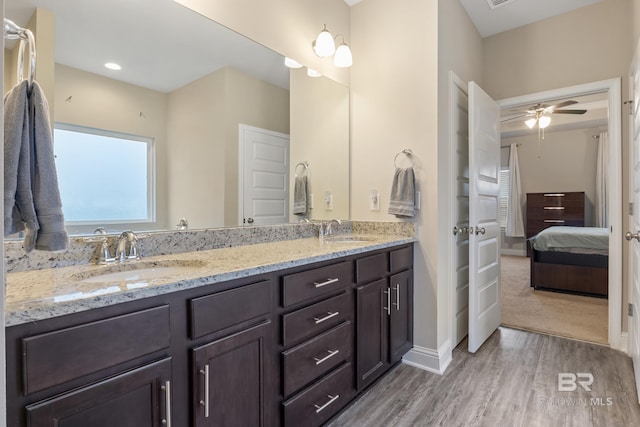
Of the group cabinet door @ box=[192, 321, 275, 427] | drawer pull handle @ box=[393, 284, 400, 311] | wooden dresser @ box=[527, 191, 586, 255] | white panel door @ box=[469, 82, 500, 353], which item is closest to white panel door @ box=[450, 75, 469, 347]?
white panel door @ box=[469, 82, 500, 353]

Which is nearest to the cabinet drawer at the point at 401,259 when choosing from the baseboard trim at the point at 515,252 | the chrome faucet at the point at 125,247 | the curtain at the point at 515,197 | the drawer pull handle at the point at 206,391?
the drawer pull handle at the point at 206,391

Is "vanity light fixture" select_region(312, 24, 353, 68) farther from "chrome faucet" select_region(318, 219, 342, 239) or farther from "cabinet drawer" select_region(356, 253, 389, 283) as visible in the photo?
"cabinet drawer" select_region(356, 253, 389, 283)

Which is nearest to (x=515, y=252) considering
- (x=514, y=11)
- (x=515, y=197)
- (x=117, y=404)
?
(x=515, y=197)

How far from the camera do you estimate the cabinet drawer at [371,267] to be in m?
1.82

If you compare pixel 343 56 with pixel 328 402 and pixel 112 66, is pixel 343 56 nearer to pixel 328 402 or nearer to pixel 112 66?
pixel 112 66

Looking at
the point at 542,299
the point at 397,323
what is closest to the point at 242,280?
the point at 397,323

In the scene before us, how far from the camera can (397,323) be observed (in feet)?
7.11

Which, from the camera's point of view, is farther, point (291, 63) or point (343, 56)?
point (343, 56)

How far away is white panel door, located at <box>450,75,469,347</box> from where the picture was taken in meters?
2.54

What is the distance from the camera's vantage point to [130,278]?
1.18m

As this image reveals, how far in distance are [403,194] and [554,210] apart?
5995 millimetres

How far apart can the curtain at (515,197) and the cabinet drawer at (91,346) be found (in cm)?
791

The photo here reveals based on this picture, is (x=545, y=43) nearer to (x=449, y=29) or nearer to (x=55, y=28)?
(x=449, y=29)

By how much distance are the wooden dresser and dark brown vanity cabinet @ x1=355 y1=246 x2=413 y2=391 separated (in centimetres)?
574
